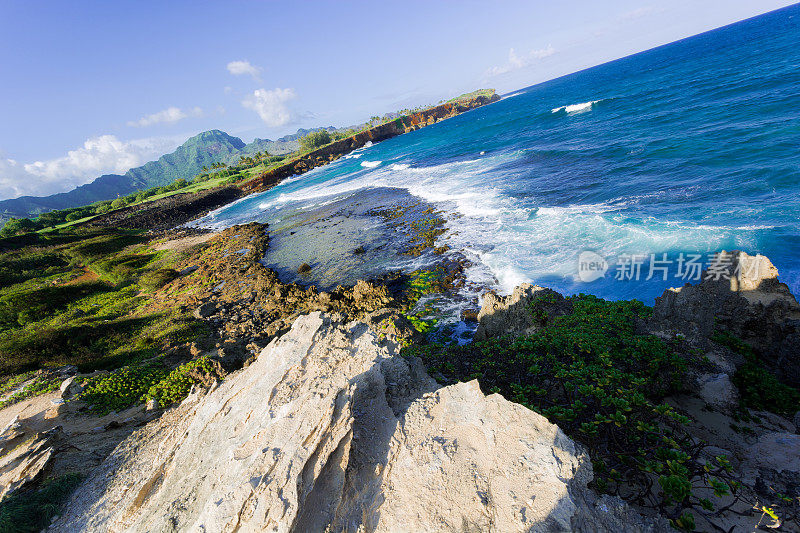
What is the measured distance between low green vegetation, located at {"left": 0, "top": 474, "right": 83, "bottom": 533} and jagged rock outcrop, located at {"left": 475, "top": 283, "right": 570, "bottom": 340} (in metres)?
10.7

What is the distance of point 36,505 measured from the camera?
516cm

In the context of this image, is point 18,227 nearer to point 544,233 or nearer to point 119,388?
point 119,388

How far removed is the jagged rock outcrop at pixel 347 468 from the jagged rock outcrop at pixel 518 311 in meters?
5.65

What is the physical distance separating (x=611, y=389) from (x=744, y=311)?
6.11m

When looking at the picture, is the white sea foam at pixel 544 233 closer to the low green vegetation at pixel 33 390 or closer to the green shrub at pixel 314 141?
the low green vegetation at pixel 33 390

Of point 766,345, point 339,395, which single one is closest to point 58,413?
point 339,395

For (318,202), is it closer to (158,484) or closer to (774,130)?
(158,484)

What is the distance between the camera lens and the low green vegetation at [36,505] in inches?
188

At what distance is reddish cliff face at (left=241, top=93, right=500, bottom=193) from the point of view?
80625mm

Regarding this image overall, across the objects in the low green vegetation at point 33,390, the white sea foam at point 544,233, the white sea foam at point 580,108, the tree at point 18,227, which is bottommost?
the white sea foam at point 544,233

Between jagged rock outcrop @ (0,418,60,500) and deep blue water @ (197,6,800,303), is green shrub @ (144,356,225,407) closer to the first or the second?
jagged rock outcrop @ (0,418,60,500)

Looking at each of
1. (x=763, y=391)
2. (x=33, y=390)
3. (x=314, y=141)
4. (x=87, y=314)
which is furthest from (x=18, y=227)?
(x=763, y=391)

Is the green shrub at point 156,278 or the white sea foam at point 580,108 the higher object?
the white sea foam at point 580,108

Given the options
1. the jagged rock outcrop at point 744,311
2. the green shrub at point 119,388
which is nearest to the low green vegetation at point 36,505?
the green shrub at point 119,388
